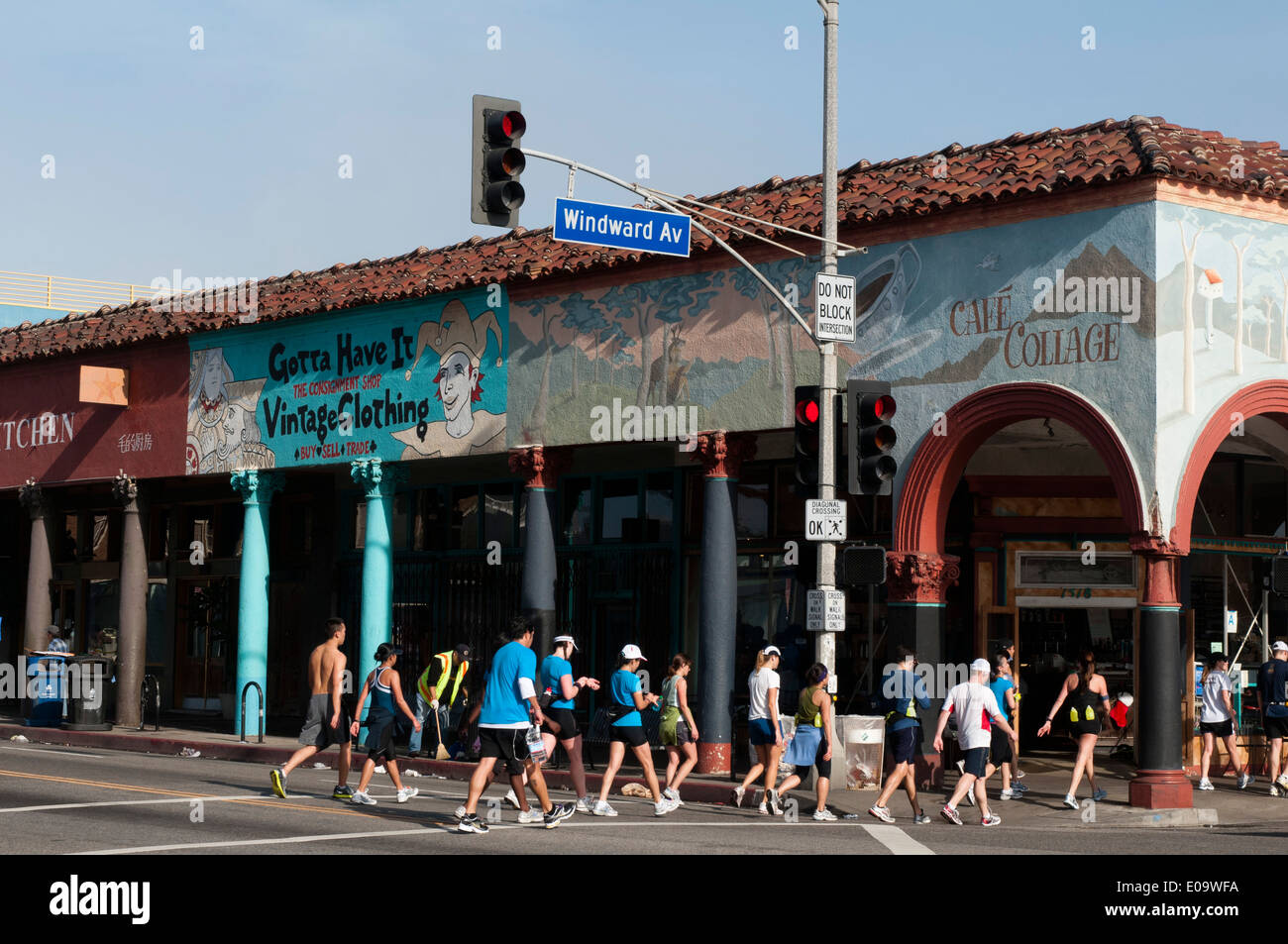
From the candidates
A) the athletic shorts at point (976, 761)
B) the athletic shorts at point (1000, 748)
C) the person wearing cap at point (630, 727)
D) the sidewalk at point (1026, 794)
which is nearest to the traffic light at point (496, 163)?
the person wearing cap at point (630, 727)

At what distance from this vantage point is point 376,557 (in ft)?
88.6

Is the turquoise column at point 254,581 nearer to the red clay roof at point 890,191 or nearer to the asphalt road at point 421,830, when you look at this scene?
the red clay roof at point 890,191

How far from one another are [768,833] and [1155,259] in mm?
7458


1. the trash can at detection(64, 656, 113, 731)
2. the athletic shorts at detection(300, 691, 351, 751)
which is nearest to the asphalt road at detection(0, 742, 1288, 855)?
the athletic shorts at detection(300, 691, 351, 751)

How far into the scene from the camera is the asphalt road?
13.8m

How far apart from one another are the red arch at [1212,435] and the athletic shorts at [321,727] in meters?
8.86

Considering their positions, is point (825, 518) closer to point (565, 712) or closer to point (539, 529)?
point (565, 712)

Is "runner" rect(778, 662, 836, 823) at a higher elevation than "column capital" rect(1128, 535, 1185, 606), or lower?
lower

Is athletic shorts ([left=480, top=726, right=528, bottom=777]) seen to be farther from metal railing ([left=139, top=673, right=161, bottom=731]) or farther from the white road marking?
metal railing ([left=139, top=673, right=161, bottom=731])

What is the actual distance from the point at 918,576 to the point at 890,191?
15.1 ft

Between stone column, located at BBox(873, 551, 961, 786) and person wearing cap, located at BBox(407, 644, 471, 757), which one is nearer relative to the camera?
stone column, located at BBox(873, 551, 961, 786)

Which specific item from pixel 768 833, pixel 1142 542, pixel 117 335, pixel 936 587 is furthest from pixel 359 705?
pixel 117 335

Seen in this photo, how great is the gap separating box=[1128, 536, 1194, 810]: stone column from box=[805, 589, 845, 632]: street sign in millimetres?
3356
